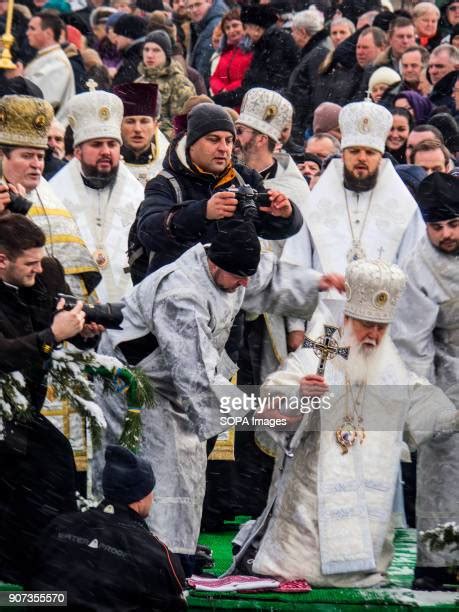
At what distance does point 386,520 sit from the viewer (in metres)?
9.45

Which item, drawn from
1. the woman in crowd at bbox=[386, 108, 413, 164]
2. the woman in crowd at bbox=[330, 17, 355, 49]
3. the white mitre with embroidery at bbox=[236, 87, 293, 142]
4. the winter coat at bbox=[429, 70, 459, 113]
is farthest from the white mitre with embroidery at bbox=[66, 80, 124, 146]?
the woman in crowd at bbox=[330, 17, 355, 49]

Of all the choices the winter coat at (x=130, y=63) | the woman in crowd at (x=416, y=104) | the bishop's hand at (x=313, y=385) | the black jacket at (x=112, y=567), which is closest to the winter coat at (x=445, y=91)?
the woman in crowd at (x=416, y=104)

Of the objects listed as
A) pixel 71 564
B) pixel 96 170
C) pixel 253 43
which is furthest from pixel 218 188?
pixel 253 43

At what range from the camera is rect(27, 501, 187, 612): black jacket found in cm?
784

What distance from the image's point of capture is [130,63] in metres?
16.2

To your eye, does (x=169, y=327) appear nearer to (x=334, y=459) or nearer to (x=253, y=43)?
(x=334, y=459)

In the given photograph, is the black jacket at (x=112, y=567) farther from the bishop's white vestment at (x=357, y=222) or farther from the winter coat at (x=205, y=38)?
the winter coat at (x=205, y=38)

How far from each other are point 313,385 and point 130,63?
7657mm

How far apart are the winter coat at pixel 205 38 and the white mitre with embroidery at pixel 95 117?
6186 mm

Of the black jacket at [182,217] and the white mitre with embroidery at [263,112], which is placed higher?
the white mitre with embroidery at [263,112]

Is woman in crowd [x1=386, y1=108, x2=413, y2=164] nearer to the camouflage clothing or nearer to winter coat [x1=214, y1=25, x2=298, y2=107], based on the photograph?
the camouflage clothing

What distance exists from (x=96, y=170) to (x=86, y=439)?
189 centimetres

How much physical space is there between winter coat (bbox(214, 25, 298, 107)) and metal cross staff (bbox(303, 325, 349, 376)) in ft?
22.6

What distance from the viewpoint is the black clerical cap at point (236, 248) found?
29.7 ft
